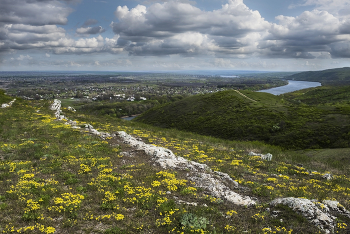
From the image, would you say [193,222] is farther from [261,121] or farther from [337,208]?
[261,121]

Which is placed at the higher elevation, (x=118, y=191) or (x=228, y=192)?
(x=118, y=191)

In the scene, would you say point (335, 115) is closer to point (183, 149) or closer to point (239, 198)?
point (183, 149)

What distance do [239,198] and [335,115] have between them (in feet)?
203

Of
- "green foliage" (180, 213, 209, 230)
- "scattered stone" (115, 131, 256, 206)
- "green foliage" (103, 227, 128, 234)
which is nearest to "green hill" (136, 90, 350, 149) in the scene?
"scattered stone" (115, 131, 256, 206)

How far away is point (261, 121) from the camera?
64812mm

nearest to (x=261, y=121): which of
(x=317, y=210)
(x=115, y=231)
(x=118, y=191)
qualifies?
(x=317, y=210)

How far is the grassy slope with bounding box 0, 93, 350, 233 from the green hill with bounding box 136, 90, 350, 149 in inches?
1149

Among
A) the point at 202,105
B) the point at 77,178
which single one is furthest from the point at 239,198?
the point at 202,105

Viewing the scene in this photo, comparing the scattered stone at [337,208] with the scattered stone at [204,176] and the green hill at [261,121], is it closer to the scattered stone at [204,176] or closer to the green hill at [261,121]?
the scattered stone at [204,176]

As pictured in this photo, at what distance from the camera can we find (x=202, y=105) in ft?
300

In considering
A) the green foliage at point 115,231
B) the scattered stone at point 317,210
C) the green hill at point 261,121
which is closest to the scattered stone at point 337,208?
the scattered stone at point 317,210

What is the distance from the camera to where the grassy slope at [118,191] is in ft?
33.5

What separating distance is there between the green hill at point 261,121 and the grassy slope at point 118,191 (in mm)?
29186

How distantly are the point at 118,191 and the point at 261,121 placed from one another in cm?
5975
